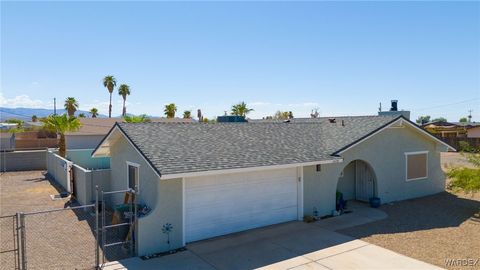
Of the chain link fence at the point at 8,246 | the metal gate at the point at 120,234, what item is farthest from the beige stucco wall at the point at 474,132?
the chain link fence at the point at 8,246

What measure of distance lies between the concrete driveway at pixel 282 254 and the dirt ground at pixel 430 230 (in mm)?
732

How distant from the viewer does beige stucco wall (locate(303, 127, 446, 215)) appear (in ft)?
49.5

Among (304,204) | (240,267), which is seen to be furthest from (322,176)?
(240,267)

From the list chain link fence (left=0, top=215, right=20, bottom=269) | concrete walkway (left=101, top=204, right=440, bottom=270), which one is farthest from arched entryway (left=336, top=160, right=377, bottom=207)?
chain link fence (left=0, top=215, right=20, bottom=269)

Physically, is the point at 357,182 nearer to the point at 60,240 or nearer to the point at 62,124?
the point at 60,240

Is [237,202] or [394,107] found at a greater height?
[394,107]

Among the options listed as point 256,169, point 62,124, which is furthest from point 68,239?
point 62,124

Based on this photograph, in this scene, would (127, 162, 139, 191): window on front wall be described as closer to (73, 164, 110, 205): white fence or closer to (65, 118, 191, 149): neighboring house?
(73, 164, 110, 205): white fence

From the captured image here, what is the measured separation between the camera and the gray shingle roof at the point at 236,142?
12023mm

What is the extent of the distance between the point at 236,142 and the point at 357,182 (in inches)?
297

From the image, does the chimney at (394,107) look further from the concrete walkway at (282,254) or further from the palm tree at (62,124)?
the palm tree at (62,124)

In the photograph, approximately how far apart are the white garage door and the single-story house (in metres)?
0.04

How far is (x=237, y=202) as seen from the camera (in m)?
13.1

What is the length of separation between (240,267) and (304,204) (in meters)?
5.54
